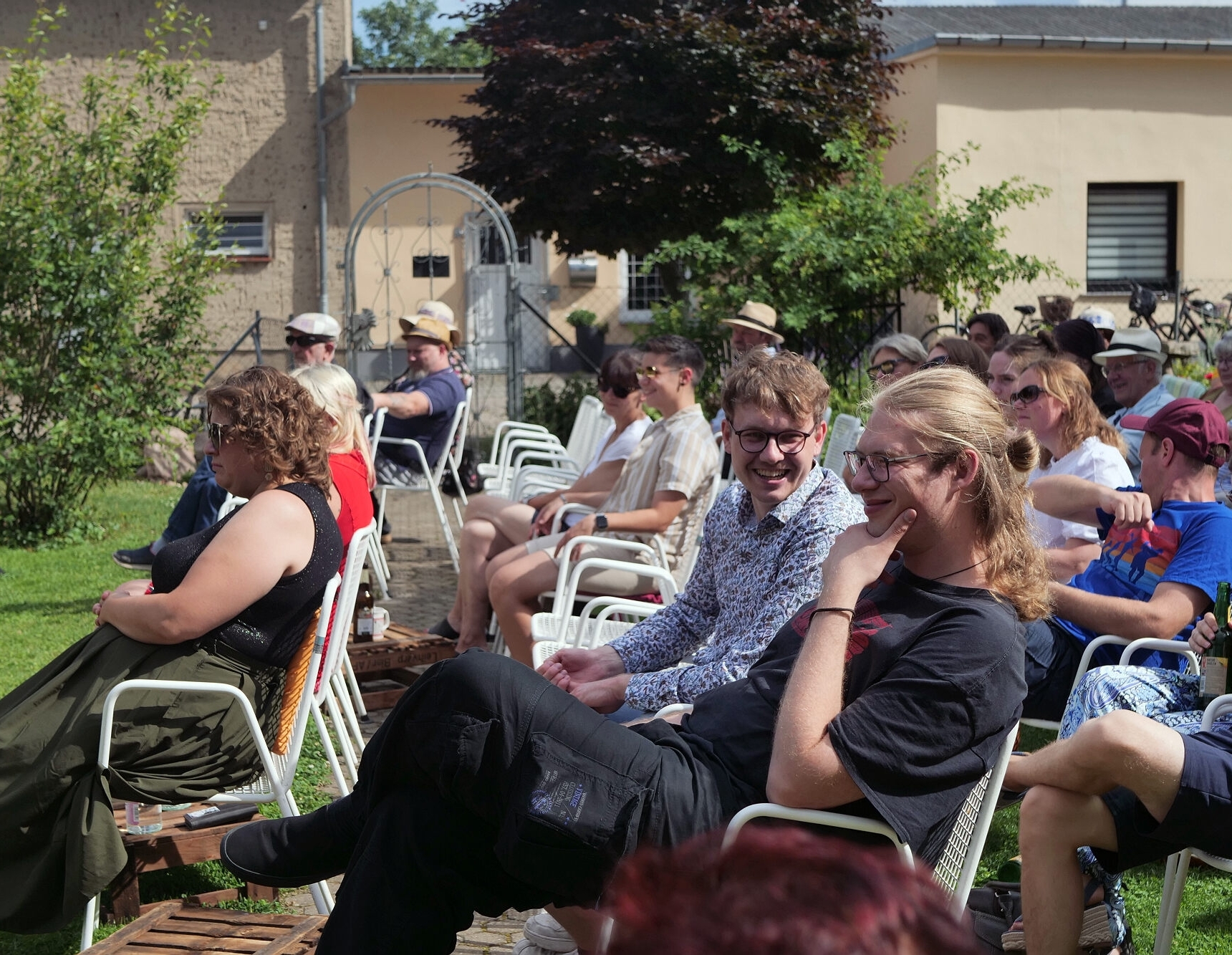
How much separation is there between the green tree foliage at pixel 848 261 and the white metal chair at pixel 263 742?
7.66 metres

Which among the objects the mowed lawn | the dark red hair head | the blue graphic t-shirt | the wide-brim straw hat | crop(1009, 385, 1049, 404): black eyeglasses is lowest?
the mowed lawn

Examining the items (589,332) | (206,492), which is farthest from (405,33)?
(206,492)

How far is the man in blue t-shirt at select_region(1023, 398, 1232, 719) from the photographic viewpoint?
346 cm

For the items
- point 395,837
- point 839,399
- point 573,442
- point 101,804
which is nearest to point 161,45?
point 573,442

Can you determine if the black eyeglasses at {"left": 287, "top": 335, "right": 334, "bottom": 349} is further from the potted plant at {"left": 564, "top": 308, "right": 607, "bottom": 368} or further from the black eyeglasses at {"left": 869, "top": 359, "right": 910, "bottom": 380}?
the potted plant at {"left": 564, "top": 308, "right": 607, "bottom": 368}

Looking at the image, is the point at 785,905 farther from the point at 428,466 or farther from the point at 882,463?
the point at 428,466

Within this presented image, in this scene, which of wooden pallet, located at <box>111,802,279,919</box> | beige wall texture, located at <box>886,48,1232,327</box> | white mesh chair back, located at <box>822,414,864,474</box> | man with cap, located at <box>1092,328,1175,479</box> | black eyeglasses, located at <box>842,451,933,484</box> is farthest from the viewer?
beige wall texture, located at <box>886,48,1232,327</box>

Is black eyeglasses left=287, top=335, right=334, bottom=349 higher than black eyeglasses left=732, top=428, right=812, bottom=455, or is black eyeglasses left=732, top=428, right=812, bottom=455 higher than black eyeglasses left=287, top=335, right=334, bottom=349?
black eyeglasses left=287, top=335, right=334, bottom=349

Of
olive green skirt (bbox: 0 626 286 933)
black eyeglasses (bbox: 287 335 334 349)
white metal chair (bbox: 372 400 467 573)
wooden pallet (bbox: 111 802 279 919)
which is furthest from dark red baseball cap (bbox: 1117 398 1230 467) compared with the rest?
black eyeglasses (bbox: 287 335 334 349)

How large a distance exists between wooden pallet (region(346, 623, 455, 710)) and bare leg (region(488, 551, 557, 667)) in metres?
0.50

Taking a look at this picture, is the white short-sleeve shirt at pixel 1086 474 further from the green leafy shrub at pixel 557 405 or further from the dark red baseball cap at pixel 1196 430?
the green leafy shrub at pixel 557 405

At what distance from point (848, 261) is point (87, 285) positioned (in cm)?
586

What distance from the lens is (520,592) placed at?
5.00 m

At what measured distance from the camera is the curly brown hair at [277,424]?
11.3ft
